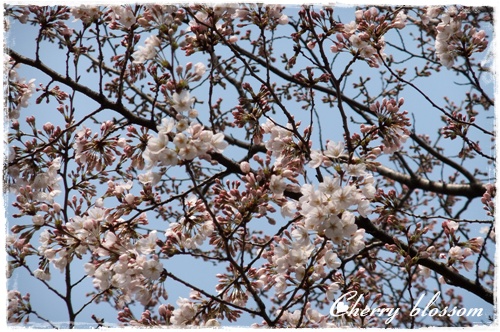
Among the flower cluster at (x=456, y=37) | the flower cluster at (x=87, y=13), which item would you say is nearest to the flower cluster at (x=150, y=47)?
the flower cluster at (x=87, y=13)

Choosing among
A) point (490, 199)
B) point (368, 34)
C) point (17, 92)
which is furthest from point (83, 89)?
point (490, 199)

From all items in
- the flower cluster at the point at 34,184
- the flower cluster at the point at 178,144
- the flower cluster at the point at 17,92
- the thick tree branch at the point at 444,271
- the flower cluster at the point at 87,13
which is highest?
the flower cluster at the point at 87,13

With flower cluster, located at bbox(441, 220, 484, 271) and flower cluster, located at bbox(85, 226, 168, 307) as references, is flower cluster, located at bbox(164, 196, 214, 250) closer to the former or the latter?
flower cluster, located at bbox(85, 226, 168, 307)

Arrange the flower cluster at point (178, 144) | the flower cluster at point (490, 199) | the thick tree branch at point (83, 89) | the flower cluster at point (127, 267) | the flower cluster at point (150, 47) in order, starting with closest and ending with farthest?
the flower cluster at point (178, 144), the flower cluster at point (127, 267), the flower cluster at point (150, 47), the flower cluster at point (490, 199), the thick tree branch at point (83, 89)

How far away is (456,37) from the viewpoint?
10.1 ft

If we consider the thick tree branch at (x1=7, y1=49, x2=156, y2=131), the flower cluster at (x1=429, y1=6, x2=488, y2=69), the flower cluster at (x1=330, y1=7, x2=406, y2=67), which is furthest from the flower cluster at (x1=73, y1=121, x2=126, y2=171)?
the flower cluster at (x1=429, y1=6, x2=488, y2=69)

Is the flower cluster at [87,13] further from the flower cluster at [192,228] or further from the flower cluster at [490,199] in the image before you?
the flower cluster at [490,199]

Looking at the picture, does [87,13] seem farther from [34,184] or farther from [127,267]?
[127,267]

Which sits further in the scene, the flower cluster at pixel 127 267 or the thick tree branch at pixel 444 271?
the thick tree branch at pixel 444 271

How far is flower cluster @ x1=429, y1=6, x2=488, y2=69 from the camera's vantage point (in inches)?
117

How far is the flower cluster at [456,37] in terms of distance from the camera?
2.97 meters

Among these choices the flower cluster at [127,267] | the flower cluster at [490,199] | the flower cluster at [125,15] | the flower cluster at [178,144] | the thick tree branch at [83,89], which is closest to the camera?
the flower cluster at [178,144]

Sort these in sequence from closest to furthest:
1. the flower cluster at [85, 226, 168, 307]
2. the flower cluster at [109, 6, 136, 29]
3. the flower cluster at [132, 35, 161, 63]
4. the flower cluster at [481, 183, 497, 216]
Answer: the flower cluster at [85, 226, 168, 307] < the flower cluster at [132, 35, 161, 63] < the flower cluster at [109, 6, 136, 29] < the flower cluster at [481, 183, 497, 216]

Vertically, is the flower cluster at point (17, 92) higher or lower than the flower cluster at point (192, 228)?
higher
